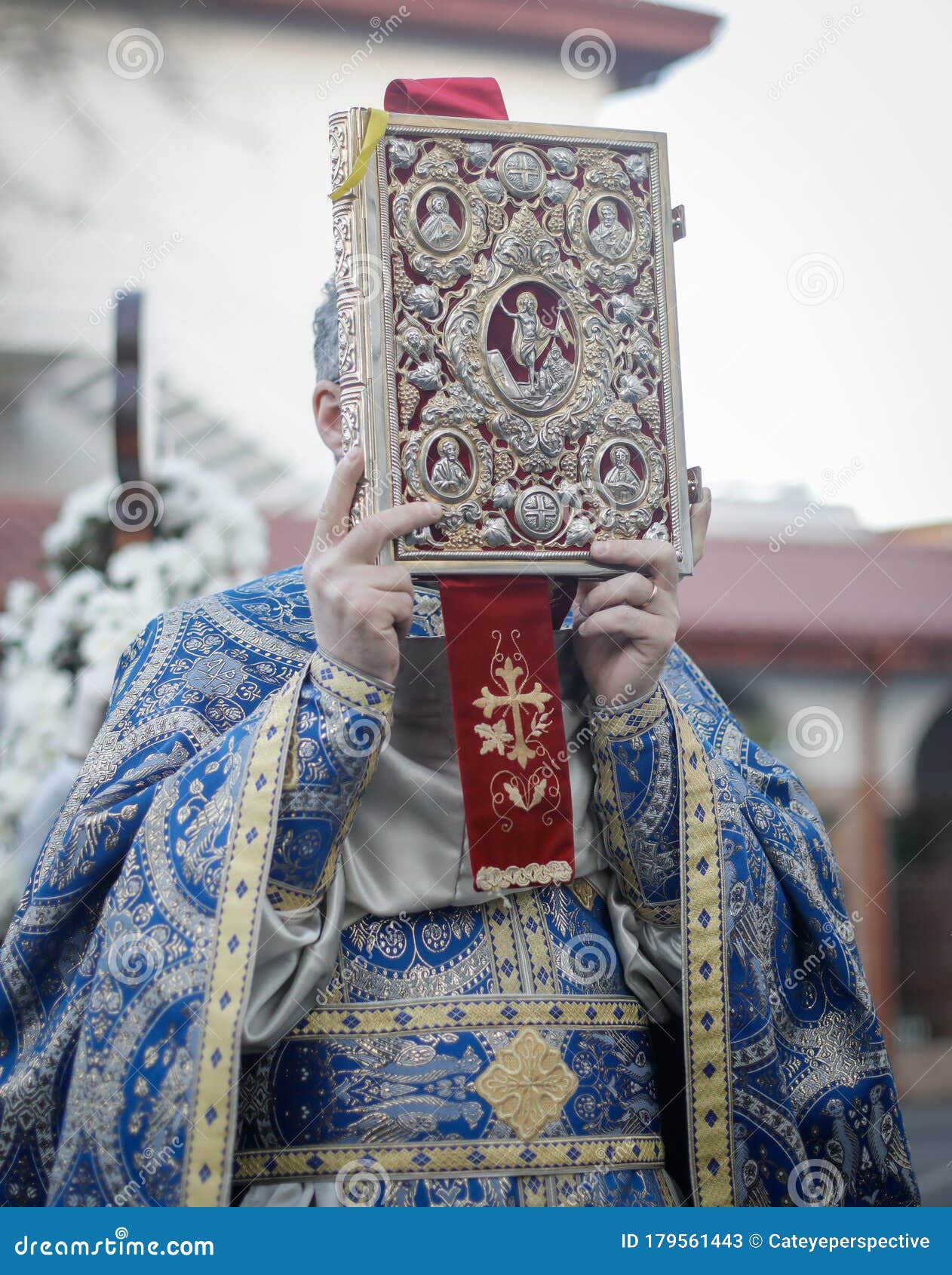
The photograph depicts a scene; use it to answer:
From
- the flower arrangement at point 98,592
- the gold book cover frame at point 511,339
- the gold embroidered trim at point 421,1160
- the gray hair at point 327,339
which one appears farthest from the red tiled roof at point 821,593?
the gold embroidered trim at point 421,1160

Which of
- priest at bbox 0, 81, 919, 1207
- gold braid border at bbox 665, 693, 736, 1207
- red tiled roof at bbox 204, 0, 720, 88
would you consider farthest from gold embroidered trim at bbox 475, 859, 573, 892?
red tiled roof at bbox 204, 0, 720, 88

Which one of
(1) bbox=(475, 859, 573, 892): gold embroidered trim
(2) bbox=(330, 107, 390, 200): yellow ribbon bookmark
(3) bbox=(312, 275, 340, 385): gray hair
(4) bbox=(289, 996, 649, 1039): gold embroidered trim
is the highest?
(2) bbox=(330, 107, 390, 200): yellow ribbon bookmark

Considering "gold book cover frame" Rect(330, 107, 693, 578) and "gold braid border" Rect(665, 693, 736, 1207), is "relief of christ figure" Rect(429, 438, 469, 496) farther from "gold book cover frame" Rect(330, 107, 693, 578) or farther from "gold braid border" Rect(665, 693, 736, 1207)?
"gold braid border" Rect(665, 693, 736, 1207)

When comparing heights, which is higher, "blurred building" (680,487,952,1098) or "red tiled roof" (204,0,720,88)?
"red tiled roof" (204,0,720,88)

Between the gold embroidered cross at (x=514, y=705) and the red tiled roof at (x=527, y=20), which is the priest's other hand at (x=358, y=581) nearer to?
the gold embroidered cross at (x=514, y=705)

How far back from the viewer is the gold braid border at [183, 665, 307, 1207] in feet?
6.19

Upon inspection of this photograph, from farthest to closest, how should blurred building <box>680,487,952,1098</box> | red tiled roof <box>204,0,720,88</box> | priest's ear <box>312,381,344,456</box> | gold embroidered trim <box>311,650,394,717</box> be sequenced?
blurred building <box>680,487,952,1098</box>
red tiled roof <box>204,0,720,88</box>
priest's ear <box>312,381,344,456</box>
gold embroidered trim <box>311,650,394,717</box>

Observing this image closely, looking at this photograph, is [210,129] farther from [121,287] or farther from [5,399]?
[5,399]

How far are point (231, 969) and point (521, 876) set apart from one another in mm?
464

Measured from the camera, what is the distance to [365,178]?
2.04 metres

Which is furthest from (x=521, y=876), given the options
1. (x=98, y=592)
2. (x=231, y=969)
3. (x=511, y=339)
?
(x=98, y=592)

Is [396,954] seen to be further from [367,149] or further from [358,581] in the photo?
[367,149]

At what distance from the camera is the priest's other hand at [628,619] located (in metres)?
2.12

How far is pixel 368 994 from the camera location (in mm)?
2094
